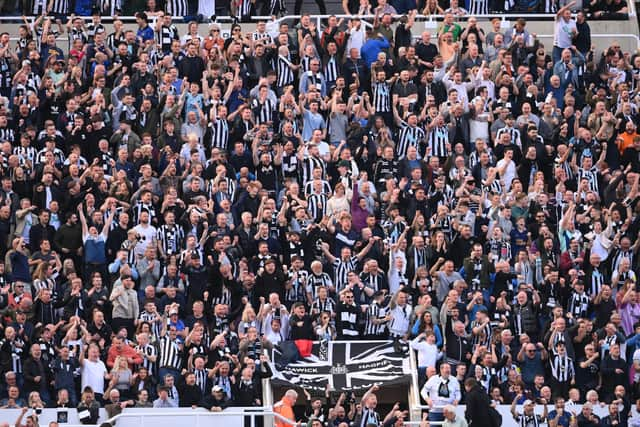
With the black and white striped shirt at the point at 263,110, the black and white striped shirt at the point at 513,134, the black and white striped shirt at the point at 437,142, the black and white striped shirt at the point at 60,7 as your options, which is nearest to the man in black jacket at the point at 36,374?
the black and white striped shirt at the point at 263,110

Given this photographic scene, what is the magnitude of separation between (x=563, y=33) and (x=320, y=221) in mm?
6727

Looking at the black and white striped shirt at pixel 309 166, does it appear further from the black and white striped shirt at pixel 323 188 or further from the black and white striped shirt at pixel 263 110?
the black and white striped shirt at pixel 263 110

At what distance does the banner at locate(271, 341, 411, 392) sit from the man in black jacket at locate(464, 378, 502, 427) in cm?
167

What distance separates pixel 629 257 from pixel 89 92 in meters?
9.30

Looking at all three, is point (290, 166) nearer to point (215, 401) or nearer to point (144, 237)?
point (144, 237)

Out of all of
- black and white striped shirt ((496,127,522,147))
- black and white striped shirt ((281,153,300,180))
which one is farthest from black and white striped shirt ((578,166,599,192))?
black and white striped shirt ((281,153,300,180))

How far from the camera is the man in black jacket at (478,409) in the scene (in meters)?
30.8

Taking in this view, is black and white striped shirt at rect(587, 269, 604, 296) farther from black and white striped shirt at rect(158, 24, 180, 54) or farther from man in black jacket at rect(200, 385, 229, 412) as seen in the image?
black and white striped shirt at rect(158, 24, 180, 54)

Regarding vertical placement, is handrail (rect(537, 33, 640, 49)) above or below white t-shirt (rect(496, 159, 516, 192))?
above

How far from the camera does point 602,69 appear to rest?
125 ft

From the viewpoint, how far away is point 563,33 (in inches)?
1522

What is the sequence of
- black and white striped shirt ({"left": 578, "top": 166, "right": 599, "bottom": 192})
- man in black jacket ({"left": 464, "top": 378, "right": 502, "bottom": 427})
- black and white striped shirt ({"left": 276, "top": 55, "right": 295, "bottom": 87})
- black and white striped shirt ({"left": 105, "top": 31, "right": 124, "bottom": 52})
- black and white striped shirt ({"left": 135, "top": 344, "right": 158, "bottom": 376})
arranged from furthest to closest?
black and white striped shirt ({"left": 105, "top": 31, "right": 124, "bottom": 52}), black and white striped shirt ({"left": 276, "top": 55, "right": 295, "bottom": 87}), black and white striped shirt ({"left": 578, "top": 166, "right": 599, "bottom": 192}), black and white striped shirt ({"left": 135, "top": 344, "right": 158, "bottom": 376}), man in black jacket ({"left": 464, "top": 378, "right": 502, "bottom": 427})

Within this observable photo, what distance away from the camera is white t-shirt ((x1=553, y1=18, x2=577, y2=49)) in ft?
127

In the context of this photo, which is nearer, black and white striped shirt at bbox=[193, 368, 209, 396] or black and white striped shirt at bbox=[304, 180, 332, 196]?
black and white striped shirt at bbox=[193, 368, 209, 396]
